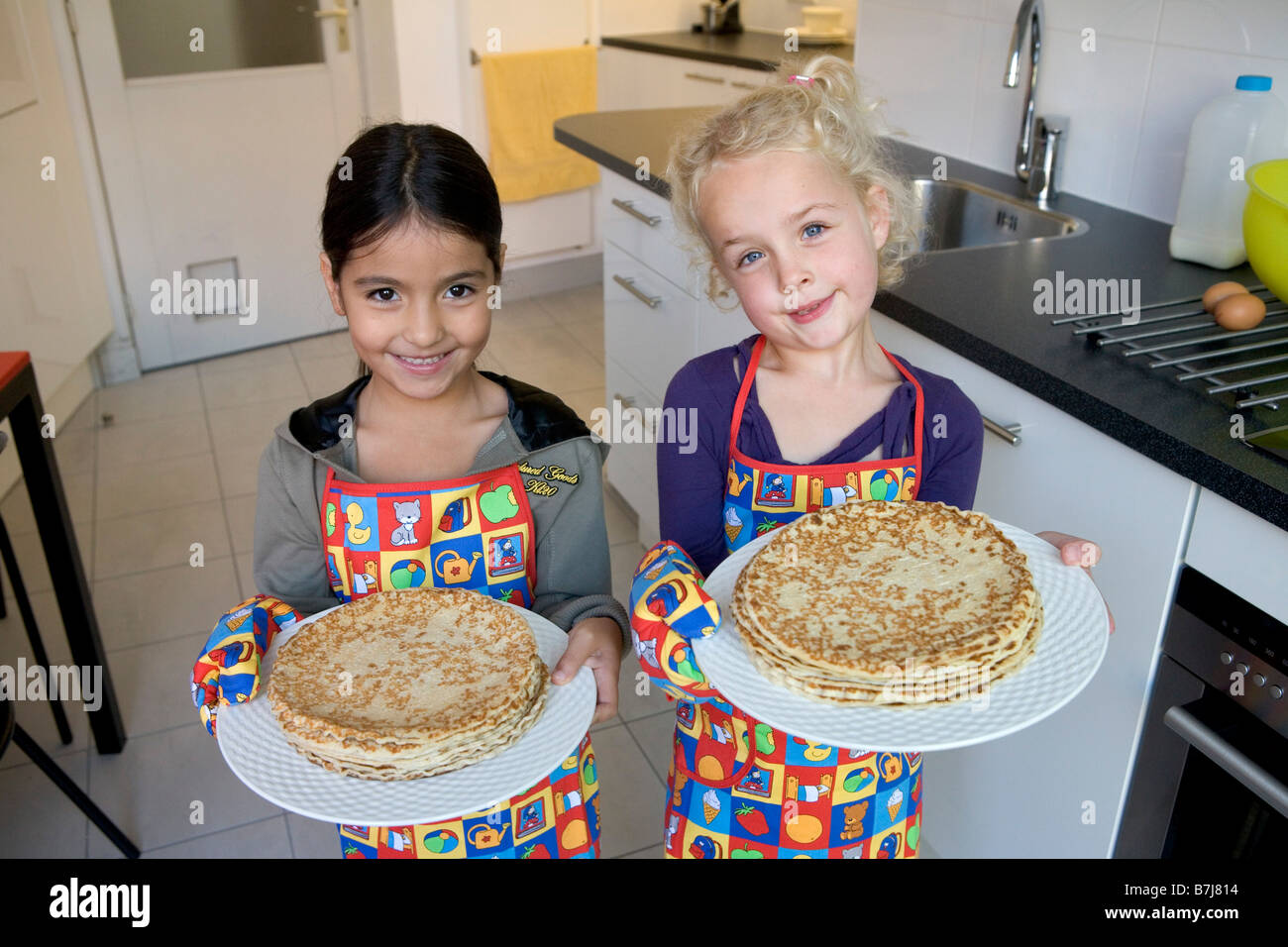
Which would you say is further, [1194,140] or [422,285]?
[1194,140]

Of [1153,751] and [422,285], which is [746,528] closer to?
[422,285]

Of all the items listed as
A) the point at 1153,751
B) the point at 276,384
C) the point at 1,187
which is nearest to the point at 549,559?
the point at 1153,751

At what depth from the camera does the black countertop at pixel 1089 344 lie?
1074mm

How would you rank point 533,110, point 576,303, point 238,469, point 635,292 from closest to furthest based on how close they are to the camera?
point 635,292
point 238,469
point 533,110
point 576,303

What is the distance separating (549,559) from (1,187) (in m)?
2.53

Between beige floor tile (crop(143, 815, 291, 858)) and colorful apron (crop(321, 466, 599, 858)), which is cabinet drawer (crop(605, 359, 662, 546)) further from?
colorful apron (crop(321, 466, 599, 858))

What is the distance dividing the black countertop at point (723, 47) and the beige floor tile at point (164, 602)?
6.86 feet

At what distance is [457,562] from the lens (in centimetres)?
119

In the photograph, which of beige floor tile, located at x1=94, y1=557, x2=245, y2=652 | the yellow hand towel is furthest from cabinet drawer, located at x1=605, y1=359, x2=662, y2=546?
the yellow hand towel

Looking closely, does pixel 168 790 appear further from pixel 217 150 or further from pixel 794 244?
pixel 217 150

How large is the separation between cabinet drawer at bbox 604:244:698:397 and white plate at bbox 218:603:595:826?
1.35 m

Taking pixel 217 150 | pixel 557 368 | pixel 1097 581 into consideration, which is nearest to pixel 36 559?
pixel 217 150

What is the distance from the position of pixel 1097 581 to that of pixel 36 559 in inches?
98.6

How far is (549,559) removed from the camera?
1.22m
